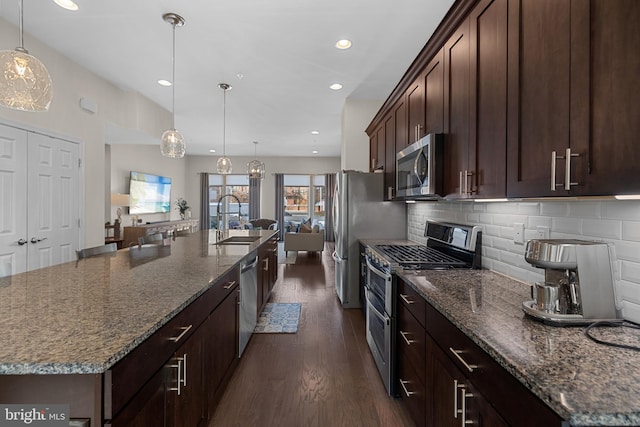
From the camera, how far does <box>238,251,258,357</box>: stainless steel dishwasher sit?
8.54 feet

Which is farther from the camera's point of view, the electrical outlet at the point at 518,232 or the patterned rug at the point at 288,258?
the patterned rug at the point at 288,258

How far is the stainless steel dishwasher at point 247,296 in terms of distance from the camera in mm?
2603

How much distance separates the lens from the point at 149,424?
109 cm

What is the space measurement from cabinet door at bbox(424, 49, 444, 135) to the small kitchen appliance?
4.11ft

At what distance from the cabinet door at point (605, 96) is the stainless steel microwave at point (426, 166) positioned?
111 centimetres

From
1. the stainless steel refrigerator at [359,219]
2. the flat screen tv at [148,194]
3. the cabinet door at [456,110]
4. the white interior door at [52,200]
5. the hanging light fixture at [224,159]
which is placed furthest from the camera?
the flat screen tv at [148,194]

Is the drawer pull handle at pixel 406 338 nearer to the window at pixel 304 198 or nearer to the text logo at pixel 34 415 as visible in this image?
the text logo at pixel 34 415

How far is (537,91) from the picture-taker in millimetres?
1247

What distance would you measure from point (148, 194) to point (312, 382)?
709cm

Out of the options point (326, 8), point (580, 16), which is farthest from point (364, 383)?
point (326, 8)

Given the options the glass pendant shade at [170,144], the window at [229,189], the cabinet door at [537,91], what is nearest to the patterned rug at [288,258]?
the window at [229,189]

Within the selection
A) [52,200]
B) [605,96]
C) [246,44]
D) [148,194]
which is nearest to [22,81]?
[246,44]

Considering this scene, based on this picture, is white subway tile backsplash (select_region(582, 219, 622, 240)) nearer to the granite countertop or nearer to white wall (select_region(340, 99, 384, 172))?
the granite countertop

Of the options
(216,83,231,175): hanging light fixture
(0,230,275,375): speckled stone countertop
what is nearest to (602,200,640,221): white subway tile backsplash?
(0,230,275,375): speckled stone countertop
